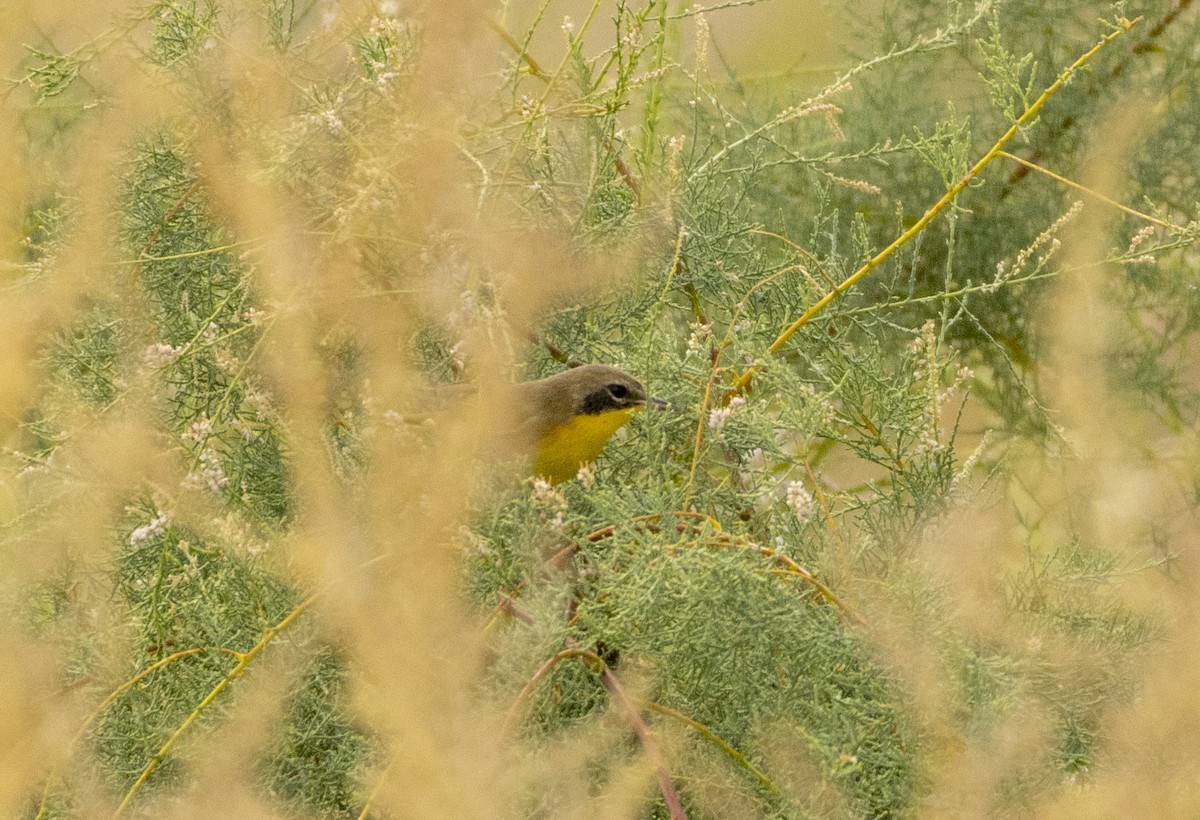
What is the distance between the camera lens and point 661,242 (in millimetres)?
902

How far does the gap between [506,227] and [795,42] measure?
2.40ft

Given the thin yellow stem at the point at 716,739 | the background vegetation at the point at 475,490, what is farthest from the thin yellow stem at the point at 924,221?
the thin yellow stem at the point at 716,739

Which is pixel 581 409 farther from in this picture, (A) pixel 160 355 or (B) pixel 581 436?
(A) pixel 160 355

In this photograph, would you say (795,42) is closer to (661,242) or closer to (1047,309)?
(1047,309)

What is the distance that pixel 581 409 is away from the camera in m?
1.15

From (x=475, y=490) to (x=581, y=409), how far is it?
0.50 metres

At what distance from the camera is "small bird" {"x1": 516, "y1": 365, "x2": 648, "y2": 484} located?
40.6 inches

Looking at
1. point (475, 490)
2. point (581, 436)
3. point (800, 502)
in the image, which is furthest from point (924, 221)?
point (581, 436)

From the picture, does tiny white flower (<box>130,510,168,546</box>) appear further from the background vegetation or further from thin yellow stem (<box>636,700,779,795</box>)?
thin yellow stem (<box>636,700,779,795</box>)

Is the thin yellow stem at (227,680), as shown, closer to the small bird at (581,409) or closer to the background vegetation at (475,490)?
the background vegetation at (475,490)

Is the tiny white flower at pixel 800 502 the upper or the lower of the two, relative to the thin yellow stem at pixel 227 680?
lower

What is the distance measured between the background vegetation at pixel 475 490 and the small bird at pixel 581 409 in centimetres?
6

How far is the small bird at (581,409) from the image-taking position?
1.03 metres

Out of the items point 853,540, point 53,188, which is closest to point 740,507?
point 853,540
